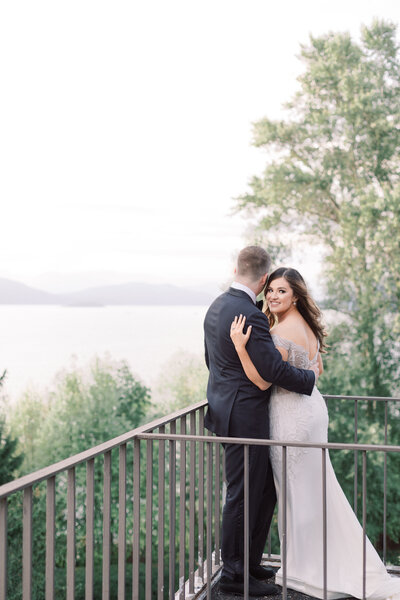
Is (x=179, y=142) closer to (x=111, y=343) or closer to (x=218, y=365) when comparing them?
(x=111, y=343)

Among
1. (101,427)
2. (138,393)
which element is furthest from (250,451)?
(138,393)

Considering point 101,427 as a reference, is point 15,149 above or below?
above

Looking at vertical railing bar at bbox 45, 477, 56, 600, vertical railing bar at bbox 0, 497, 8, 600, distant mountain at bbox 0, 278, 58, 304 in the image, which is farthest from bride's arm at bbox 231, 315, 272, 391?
Answer: distant mountain at bbox 0, 278, 58, 304

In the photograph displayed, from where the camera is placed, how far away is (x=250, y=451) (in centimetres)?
293

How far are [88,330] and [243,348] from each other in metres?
48.4

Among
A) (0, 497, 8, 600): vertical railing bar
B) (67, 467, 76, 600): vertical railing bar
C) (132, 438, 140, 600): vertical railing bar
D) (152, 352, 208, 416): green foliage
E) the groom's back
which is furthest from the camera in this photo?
(152, 352, 208, 416): green foliage

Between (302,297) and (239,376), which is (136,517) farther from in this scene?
(302,297)

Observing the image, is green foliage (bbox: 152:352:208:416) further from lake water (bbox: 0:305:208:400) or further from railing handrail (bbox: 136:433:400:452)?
railing handrail (bbox: 136:433:400:452)

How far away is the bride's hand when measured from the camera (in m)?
2.79

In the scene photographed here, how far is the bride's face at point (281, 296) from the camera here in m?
3.17

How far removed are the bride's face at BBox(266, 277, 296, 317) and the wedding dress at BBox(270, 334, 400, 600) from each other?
0.59ft

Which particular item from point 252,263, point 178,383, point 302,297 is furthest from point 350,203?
point 252,263

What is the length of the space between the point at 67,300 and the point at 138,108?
18.8 meters

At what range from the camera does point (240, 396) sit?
9.62 feet
